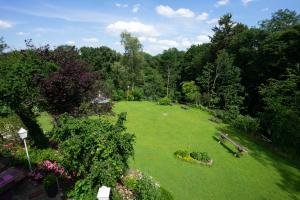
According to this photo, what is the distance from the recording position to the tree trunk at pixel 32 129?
11.2m

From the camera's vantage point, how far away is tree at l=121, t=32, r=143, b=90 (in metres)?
33.1

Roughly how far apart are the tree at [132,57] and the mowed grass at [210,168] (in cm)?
1754

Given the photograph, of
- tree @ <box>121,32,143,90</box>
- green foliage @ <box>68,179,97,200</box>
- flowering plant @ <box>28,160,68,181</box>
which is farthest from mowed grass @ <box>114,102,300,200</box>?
tree @ <box>121,32,143,90</box>

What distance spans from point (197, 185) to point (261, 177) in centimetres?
399

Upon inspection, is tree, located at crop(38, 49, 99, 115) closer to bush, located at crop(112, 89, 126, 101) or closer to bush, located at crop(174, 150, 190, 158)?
bush, located at crop(174, 150, 190, 158)

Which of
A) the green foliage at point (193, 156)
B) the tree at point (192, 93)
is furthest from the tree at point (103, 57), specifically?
the green foliage at point (193, 156)

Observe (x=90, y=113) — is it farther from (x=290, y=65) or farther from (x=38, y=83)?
(x=290, y=65)

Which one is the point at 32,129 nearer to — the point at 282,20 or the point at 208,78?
the point at 208,78

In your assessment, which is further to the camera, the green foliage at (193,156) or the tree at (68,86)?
the green foliage at (193,156)

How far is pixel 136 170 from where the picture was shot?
10.4m

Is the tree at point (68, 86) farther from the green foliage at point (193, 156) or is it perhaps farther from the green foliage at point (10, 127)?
the green foliage at point (193, 156)

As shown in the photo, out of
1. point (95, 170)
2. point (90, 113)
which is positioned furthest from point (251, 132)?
point (95, 170)

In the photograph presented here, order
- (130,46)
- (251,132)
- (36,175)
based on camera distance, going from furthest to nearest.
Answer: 1. (130,46)
2. (251,132)
3. (36,175)

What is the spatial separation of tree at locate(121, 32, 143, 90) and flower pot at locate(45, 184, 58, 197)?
2738cm
